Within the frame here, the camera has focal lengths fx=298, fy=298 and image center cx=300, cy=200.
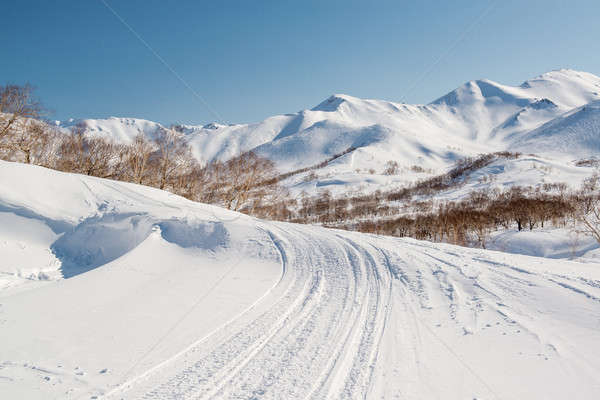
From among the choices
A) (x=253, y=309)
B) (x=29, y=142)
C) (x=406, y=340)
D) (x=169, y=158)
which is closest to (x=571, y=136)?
(x=169, y=158)

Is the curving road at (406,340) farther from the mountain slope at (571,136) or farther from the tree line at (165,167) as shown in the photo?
the mountain slope at (571,136)

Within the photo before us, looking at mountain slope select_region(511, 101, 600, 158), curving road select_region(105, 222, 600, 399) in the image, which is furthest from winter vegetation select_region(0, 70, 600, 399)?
mountain slope select_region(511, 101, 600, 158)

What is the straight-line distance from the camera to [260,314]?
5.23m

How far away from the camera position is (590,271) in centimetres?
705

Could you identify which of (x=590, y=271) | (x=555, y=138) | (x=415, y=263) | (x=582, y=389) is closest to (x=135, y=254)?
(x=415, y=263)

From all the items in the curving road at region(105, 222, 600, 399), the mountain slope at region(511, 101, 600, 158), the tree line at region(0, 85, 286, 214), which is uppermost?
the mountain slope at region(511, 101, 600, 158)

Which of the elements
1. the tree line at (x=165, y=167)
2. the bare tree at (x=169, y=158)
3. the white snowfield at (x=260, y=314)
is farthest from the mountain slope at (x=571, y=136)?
the white snowfield at (x=260, y=314)

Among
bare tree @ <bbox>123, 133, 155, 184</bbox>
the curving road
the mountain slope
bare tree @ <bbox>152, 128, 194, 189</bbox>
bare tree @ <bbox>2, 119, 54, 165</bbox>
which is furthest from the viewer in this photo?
the mountain slope

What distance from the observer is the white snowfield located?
3.44 metres

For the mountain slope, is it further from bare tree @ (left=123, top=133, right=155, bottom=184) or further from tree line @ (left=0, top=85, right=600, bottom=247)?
bare tree @ (left=123, top=133, right=155, bottom=184)

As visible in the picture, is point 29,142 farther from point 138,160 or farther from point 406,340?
point 406,340

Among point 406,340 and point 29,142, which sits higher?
point 29,142

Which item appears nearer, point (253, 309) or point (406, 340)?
point (406, 340)

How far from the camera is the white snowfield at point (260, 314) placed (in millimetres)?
3443
